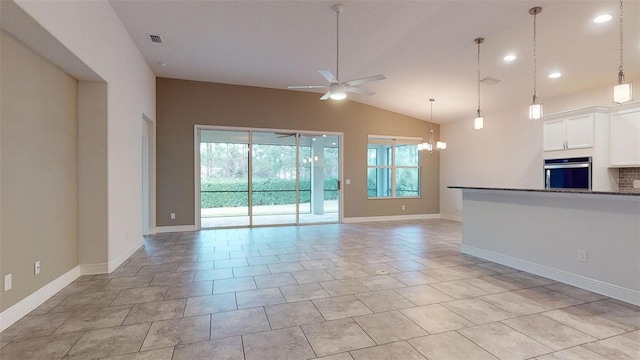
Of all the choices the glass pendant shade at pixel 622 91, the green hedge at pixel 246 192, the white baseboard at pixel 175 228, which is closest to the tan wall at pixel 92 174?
the white baseboard at pixel 175 228

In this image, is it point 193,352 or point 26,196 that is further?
point 26,196

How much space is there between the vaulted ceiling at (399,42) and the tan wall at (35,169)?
1555mm

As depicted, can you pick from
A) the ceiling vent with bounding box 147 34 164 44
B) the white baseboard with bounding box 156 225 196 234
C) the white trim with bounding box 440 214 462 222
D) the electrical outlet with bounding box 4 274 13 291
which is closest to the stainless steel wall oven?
the white trim with bounding box 440 214 462 222

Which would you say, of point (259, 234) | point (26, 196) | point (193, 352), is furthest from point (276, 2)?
point (259, 234)

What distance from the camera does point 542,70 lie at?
200 inches

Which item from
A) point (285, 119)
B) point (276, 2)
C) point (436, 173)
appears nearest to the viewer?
point (276, 2)

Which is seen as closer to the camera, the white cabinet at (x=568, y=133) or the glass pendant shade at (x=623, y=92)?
the glass pendant shade at (x=623, y=92)

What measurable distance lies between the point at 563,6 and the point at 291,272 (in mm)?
4452

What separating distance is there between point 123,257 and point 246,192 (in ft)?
10.8

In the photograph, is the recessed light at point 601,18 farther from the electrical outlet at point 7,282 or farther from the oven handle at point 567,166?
the electrical outlet at point 7,282

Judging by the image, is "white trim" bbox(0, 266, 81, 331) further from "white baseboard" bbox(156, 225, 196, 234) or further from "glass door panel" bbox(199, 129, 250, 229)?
"glass door panel" bbox(199, 129, 250, 229)

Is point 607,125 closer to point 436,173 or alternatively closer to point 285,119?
point 436,173

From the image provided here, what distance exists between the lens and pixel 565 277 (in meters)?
3.39

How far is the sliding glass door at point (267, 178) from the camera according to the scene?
7121 mm
